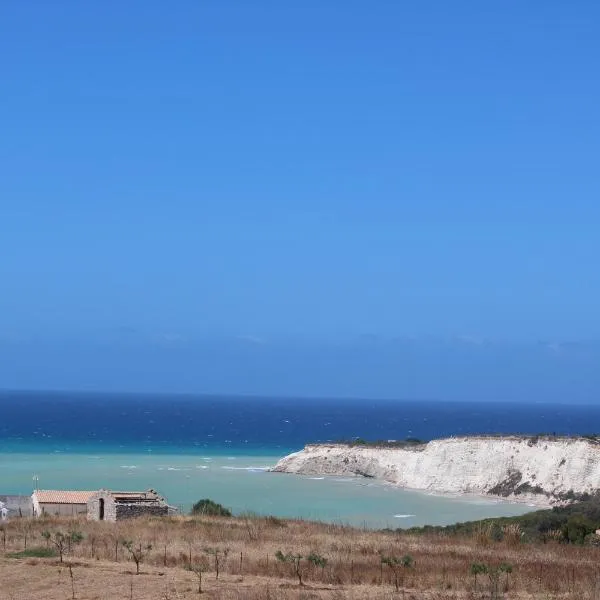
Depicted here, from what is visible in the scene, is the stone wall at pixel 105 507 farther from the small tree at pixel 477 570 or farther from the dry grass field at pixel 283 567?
the small tree at pixel 477 570

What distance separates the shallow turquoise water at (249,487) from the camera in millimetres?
51406

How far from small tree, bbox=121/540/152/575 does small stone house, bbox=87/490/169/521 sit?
1062cm

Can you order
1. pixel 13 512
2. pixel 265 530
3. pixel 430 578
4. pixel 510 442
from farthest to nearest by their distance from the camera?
pixel 510 442 < pixel 13 512 < pixel 265 530 < pixel 430 578

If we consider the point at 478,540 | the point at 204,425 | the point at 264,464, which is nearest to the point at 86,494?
the point at 478,540

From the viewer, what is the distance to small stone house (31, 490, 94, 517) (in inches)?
1623

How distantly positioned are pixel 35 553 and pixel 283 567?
19.4 ft

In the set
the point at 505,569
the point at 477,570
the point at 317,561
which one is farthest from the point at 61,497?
the point at 477,570

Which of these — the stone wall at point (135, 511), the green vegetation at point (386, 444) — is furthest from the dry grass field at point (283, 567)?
the green vegetation at point (386, 444)

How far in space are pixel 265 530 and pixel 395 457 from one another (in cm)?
4790

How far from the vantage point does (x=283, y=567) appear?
66.5 feet

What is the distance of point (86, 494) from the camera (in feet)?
145

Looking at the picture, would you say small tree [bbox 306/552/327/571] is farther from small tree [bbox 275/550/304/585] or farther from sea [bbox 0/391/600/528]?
sea [bbox 0/391/600/528]

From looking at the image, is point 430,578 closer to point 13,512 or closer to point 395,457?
point 13,512

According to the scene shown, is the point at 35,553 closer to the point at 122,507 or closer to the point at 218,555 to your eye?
the point at 218,555
